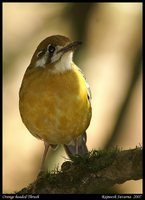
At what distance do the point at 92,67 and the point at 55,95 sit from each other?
4.07 meters

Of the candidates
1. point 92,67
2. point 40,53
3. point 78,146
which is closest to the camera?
point 40,53

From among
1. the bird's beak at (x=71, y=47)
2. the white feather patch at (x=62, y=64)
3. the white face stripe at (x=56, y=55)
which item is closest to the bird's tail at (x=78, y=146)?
the white feather patch at (x=62, y=64)

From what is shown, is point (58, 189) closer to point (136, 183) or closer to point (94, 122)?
point (136, 183)

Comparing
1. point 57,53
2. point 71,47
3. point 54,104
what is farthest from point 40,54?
point 54,104

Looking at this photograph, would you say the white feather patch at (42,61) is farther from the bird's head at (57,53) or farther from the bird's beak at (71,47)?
the bird's beak at (71,47)

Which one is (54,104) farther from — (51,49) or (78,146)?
(78,146)

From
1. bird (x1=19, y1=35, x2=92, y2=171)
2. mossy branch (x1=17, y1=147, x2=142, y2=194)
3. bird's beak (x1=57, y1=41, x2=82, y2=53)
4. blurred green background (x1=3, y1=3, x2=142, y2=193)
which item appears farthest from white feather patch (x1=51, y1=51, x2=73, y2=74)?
blurred green background (x1=3, y1=3, x2=142, y2=193)

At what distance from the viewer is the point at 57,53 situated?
23.5ft

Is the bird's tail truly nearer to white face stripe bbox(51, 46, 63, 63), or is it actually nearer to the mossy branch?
the mossy branch

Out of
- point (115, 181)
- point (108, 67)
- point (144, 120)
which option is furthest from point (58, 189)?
point (108, 67)

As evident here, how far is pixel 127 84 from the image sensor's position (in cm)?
1030

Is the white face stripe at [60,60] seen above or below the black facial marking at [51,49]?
below

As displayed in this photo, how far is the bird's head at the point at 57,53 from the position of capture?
7.12 meters

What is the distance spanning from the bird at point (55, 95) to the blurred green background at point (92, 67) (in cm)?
241
